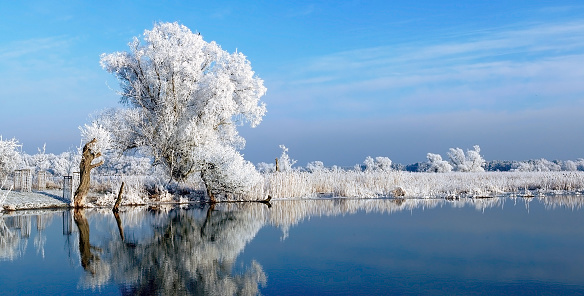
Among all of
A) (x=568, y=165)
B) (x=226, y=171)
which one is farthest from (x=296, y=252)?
(x=568, y=165)

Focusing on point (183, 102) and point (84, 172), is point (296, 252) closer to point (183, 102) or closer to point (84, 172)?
point (84, 172)

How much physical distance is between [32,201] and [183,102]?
7.36 meters

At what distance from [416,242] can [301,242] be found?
2.46m

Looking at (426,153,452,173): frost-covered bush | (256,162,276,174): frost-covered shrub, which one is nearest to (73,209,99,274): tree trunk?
(256,162,276,174): frost-covered shrub

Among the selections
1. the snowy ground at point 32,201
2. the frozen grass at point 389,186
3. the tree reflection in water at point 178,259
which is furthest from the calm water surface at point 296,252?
the frozen grass at point 389,186

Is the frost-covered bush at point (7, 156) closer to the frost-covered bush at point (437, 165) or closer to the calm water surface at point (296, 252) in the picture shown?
the calm water surface at point (296, 252)

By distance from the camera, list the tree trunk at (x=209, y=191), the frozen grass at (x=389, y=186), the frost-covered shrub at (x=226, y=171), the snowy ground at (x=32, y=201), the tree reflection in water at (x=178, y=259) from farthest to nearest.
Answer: the frozen grass at (x=389, y=186) < the tree trunk at (x=209, y=191) < the frost-covered shrub at (x=226, y=171) < the snowy ground at (x=32, y=201) < the tree reflection in water at (x=178, y=259)

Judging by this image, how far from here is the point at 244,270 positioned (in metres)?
8.55

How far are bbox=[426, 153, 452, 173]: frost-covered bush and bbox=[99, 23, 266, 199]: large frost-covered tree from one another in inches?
1492

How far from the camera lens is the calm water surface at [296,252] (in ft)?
24.6

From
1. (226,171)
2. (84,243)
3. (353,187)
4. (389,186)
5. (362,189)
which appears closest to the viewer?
(84,243)

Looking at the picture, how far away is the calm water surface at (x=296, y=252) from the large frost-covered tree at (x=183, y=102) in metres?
5.32

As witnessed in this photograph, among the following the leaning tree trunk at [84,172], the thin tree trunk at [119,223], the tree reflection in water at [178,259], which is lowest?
the tree reflection in water at [178,259]

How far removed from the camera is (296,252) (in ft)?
33.3
